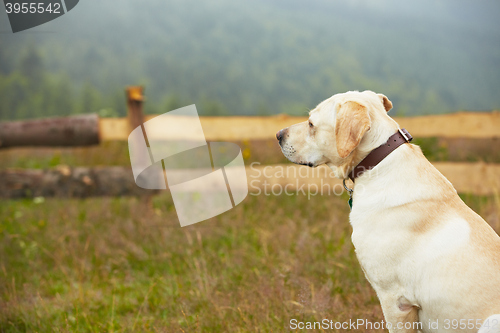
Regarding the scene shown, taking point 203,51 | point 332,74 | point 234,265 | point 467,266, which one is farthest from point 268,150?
point 203,51

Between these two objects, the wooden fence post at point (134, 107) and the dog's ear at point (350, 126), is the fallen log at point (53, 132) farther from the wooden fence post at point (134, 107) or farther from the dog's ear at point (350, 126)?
the dog's ear at point (350, 126)

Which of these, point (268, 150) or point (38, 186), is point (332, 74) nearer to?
point (268, 150)

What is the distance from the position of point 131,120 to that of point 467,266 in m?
4.52

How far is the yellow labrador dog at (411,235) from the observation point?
173 centimetres

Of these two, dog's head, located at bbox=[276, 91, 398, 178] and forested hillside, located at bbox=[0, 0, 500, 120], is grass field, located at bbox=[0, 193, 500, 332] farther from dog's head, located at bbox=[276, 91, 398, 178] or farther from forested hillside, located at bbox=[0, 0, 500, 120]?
forested hillside, located at bbox=[0, 0, 500, 120]

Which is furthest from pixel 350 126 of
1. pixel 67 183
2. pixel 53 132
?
pixel 53 132

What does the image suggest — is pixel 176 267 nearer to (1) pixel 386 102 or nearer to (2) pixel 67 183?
(2) pixel 67 183

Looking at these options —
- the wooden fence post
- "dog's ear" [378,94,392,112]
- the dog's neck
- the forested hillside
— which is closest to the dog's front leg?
the dog's neck

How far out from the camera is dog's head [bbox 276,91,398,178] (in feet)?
6.26

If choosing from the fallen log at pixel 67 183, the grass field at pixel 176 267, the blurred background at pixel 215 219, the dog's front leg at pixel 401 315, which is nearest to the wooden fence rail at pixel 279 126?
the blurred background at pixel 215 219

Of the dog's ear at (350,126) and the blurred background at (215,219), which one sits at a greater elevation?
the dog's ear at (350,126)

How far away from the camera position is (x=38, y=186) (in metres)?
5.11

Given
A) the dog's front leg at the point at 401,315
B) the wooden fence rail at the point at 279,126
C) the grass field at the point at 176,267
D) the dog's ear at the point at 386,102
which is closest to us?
the dog's front leg at the point at 401,315

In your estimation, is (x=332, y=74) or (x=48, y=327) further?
(x=332, y=74)
